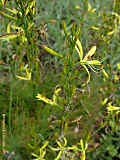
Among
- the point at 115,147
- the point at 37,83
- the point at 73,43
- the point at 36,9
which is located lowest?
the point at 115,147

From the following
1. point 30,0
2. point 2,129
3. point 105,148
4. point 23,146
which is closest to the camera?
point 30,0

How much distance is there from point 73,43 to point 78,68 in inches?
6.3

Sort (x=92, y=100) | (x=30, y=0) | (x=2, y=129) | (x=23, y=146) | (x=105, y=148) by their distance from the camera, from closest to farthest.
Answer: (x=30, y=0), (x=2, y=129), (x=23, y=146), (x=105, y=148), (x=92, y=100)

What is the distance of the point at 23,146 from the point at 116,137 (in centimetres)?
73

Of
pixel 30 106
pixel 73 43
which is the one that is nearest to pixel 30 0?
pixel 73 43

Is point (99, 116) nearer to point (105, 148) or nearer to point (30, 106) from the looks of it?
point (105, 148)

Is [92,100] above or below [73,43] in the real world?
below

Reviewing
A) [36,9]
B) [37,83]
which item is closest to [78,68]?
[36,9]

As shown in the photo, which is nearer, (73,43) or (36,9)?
(73,43)

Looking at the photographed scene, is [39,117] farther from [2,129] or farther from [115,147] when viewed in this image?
[115,147]

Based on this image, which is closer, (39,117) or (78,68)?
(78,68)

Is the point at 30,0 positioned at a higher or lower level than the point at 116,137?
higher

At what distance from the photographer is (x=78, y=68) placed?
780mm

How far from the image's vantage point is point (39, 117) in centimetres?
128
